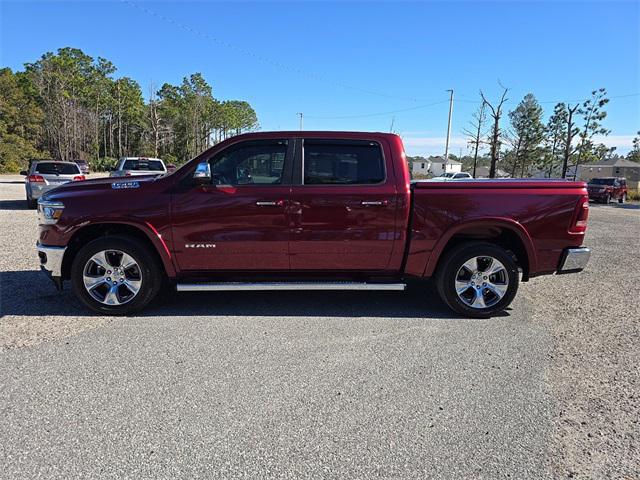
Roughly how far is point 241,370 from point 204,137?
254 feet

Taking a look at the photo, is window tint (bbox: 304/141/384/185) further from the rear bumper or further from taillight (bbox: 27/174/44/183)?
taillight (bbox: 27/174/44/183)

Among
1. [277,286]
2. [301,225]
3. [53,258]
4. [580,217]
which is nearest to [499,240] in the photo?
[580,217]

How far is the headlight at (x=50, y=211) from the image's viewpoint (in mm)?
4584

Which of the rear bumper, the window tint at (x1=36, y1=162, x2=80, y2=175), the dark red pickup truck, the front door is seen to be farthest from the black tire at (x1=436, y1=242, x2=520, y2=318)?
the window tint at (x1=36, y1=162, x2=80, y2=175)

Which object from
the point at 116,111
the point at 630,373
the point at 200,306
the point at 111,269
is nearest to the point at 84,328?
the point at 111,269

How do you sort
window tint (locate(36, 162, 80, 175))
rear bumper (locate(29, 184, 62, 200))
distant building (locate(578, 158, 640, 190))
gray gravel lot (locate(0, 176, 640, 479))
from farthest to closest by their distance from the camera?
distant building (locate(578, 158, 640, 190)) → window tint (locate(36, 162, 80, 175)) → rear bumper (locate(29, 184, 62, 200)) → gray gravel lot (locate(0, 176, 640, 479))

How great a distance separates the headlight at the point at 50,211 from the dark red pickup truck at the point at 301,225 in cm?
1

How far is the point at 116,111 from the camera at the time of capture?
65562 millimetres

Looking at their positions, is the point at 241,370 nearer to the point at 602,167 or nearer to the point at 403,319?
the point at 403,319

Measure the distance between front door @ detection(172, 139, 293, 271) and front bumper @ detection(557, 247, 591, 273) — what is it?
304 centimetres

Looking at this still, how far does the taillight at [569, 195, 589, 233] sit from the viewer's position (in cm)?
474

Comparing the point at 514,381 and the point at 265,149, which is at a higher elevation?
the point at 265,149

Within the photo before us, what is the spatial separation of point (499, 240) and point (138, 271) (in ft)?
13.3

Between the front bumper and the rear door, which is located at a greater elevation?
the rear door
